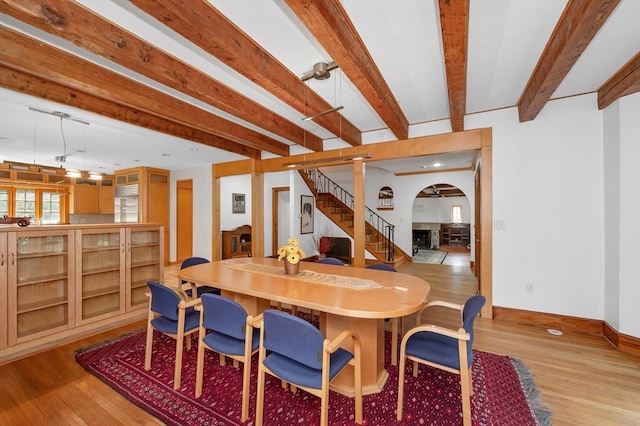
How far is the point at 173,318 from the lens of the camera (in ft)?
7.13

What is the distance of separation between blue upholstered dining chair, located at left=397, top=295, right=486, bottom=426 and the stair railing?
485cm

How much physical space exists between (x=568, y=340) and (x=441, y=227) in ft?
28.4

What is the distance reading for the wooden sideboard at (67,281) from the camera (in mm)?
2549

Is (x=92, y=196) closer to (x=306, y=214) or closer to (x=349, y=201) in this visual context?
(x=306, y=214)

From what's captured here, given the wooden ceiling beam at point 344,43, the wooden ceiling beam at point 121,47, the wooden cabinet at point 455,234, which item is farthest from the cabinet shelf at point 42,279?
the wooden cabinet at point 455,234

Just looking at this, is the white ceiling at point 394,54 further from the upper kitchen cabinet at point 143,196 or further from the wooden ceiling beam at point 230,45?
the upper kitchen cabinet at point 143,196

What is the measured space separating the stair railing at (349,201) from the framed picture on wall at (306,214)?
0.70m

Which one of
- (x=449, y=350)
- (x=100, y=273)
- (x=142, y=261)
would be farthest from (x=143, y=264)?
(x=449, y=350)

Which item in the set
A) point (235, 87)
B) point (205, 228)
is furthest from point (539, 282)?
point (205, 228)

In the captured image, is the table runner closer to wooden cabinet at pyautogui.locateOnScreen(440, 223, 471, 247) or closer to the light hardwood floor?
the light hardwood floor

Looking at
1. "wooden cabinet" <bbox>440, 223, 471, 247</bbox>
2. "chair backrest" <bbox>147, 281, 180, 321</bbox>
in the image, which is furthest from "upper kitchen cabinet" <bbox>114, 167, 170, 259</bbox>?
"wooden cabinet" <bbox>440, 223, 471, 247</bbox>

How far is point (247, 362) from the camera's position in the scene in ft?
5.82

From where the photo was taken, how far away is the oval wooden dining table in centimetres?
174

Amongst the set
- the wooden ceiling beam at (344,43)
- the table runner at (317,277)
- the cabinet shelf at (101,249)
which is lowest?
the table runner at (317,277)
